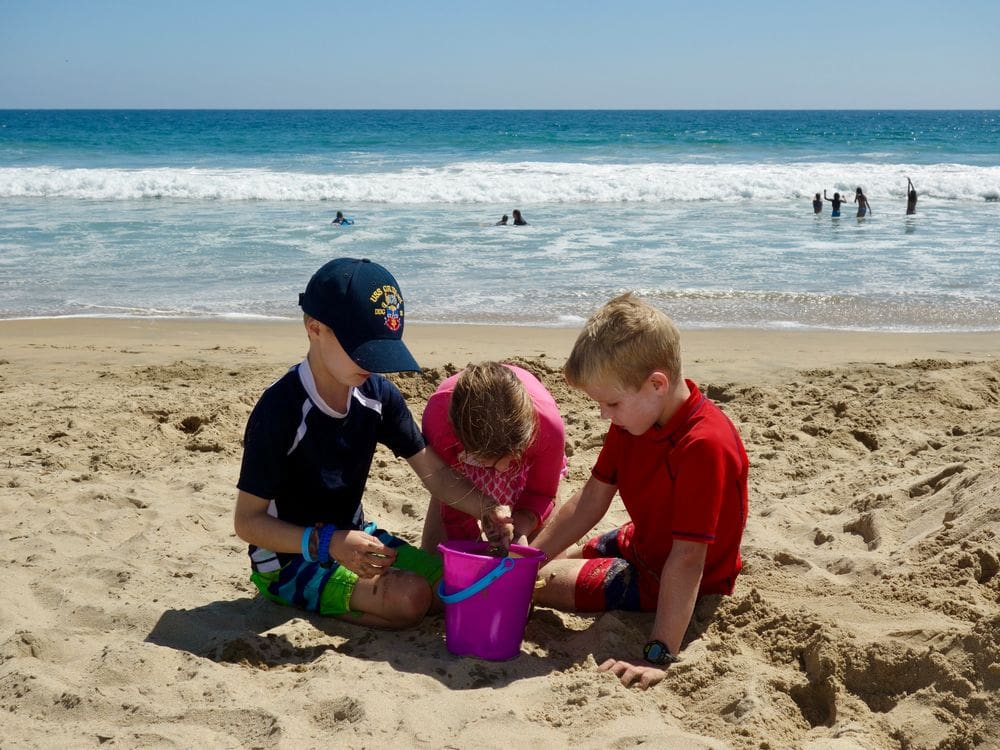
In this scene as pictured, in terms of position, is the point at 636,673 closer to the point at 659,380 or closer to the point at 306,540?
the point at 659,380

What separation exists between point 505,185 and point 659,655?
18525 millimetres

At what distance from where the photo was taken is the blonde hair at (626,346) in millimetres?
2730

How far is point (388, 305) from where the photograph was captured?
287 centimetres

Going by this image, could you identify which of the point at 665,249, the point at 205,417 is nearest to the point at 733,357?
the point at 205,417

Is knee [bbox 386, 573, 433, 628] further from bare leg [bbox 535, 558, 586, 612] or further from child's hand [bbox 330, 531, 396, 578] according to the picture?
bare leg [bbox 535, 558, 586, 612]

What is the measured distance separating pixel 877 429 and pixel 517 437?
2.68m

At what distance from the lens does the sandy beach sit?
2.45 meters

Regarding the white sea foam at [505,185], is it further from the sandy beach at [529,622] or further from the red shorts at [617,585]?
the red shorts at [617,585]

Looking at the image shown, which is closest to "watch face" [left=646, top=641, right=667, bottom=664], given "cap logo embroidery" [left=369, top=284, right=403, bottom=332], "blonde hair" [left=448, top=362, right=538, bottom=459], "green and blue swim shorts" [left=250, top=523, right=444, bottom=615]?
"blonde hair" [left=448, top=362, right=538, bottom=459]

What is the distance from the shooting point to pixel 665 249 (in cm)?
1237

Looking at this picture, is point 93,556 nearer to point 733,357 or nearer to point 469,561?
point 469,561

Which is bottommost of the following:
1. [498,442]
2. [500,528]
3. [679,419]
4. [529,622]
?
[529,622]

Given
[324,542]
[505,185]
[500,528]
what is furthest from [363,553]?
[505,185]

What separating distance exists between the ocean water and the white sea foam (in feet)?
0.28
